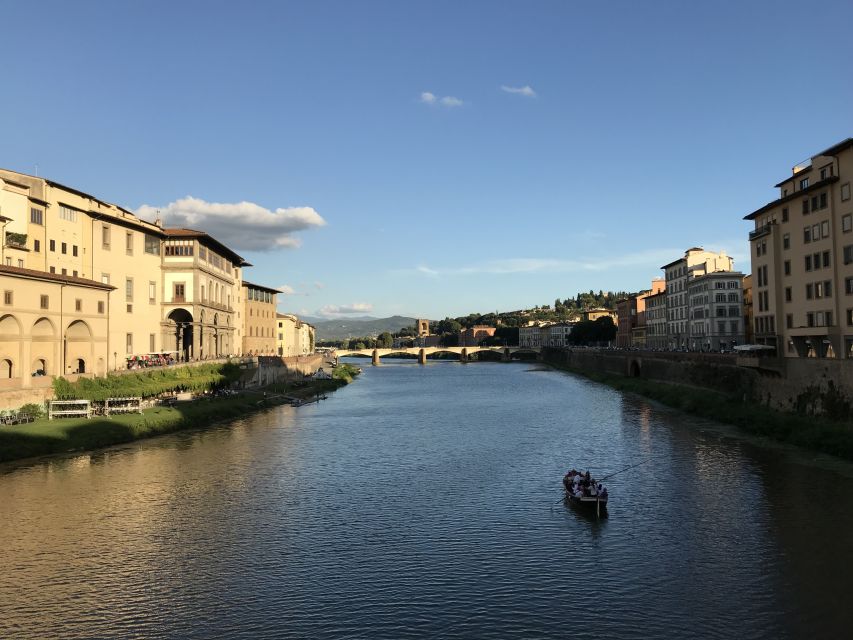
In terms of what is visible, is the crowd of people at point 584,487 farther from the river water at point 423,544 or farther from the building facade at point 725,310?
the building facade at point 725,310

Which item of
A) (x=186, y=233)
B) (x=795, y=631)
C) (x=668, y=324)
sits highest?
(x=186, y=233)

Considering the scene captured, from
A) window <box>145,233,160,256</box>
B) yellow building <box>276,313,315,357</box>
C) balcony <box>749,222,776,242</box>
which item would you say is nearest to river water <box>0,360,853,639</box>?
balcony <box>749,222,776,242</box>

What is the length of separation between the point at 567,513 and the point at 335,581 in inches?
485

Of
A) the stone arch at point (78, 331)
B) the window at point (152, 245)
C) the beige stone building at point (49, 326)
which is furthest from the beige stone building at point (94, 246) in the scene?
the stone arch at point (78, 331)

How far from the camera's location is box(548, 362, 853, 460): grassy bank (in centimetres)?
4066

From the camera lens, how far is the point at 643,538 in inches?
1024

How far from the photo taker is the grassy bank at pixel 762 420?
40.7 metres

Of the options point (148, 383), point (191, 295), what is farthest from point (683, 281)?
point (148, 383)

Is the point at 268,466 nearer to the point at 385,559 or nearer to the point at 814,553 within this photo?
the point at 385,559

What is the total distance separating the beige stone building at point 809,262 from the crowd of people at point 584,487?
95.9 ft

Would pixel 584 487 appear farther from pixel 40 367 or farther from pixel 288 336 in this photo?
pixel 288 336

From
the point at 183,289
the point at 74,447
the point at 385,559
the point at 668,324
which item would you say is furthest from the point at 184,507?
the point at 668,324

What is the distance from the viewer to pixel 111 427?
4844 centimetres

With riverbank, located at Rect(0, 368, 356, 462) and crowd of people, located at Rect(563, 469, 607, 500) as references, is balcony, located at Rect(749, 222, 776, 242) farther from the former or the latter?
riverbank, located at Rect(0, 368, 356, 462)
